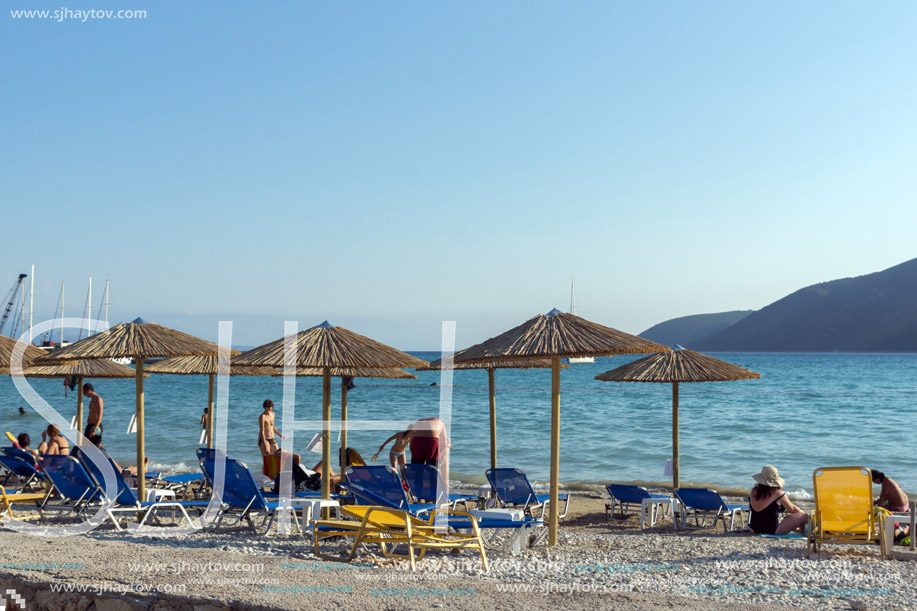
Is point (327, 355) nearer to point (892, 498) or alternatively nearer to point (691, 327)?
point (892, 498)

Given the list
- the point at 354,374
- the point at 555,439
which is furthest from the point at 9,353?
the point at 555,439

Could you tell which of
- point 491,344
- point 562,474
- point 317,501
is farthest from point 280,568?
point 562,474

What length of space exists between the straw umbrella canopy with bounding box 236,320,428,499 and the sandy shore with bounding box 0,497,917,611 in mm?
1237

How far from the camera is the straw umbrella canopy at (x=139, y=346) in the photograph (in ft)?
23.8

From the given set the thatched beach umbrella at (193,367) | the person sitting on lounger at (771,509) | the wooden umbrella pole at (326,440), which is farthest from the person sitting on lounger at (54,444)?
the person sitting on lounger at (771,509)

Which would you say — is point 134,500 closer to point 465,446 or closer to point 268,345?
point 268,345

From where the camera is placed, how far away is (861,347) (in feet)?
389

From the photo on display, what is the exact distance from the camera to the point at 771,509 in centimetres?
761

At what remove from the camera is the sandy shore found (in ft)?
14.6

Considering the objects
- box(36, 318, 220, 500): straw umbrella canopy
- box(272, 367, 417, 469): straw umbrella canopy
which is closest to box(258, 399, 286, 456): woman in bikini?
box(272, 367, 417, 469): straw umbrella canopy

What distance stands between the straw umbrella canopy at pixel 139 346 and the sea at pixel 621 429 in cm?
285

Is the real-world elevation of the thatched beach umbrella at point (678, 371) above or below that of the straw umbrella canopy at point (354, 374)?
above

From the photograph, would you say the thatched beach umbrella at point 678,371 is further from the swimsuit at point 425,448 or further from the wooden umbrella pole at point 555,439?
the wooden umbrella pole at point 555,439

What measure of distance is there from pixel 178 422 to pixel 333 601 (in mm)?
27355
